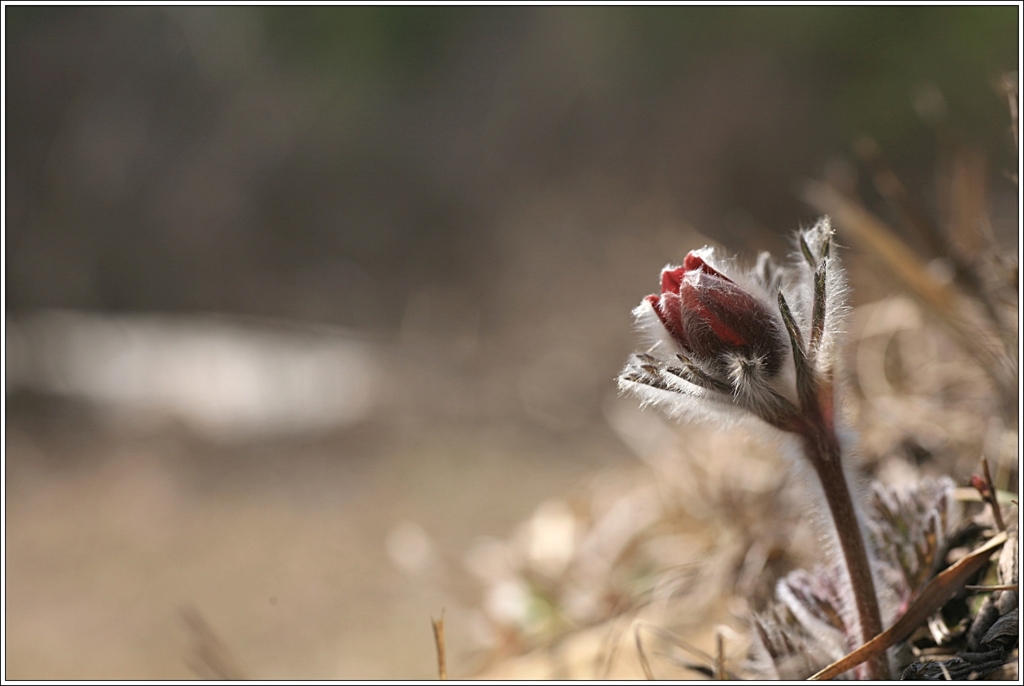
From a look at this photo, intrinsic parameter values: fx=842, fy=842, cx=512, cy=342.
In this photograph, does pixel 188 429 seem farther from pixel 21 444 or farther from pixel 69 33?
pixel 69 33

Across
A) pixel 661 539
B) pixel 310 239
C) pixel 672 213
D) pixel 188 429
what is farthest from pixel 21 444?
pixel 661 539

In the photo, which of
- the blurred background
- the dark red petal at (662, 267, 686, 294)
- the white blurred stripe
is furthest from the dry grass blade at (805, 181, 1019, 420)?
the white blurred stripe

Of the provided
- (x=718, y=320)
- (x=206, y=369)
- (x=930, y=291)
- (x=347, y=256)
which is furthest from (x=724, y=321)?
(x=347, y=256)

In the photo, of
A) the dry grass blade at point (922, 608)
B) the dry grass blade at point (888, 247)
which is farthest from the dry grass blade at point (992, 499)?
the dry grass blade at point (888, 247)

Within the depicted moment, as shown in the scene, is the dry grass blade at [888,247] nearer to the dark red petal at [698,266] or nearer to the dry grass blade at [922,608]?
the dry grass blade at [922,608]

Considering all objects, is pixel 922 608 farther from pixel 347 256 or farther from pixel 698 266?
pixel 347 256

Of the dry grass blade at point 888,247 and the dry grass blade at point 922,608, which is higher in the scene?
the dry grass blade at point 888,247

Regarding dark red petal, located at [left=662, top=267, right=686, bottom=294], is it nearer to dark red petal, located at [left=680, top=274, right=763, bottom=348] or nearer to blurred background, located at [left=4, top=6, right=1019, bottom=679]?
dark red petal, located at [left=680, top=274, right=763, bottom=348]
